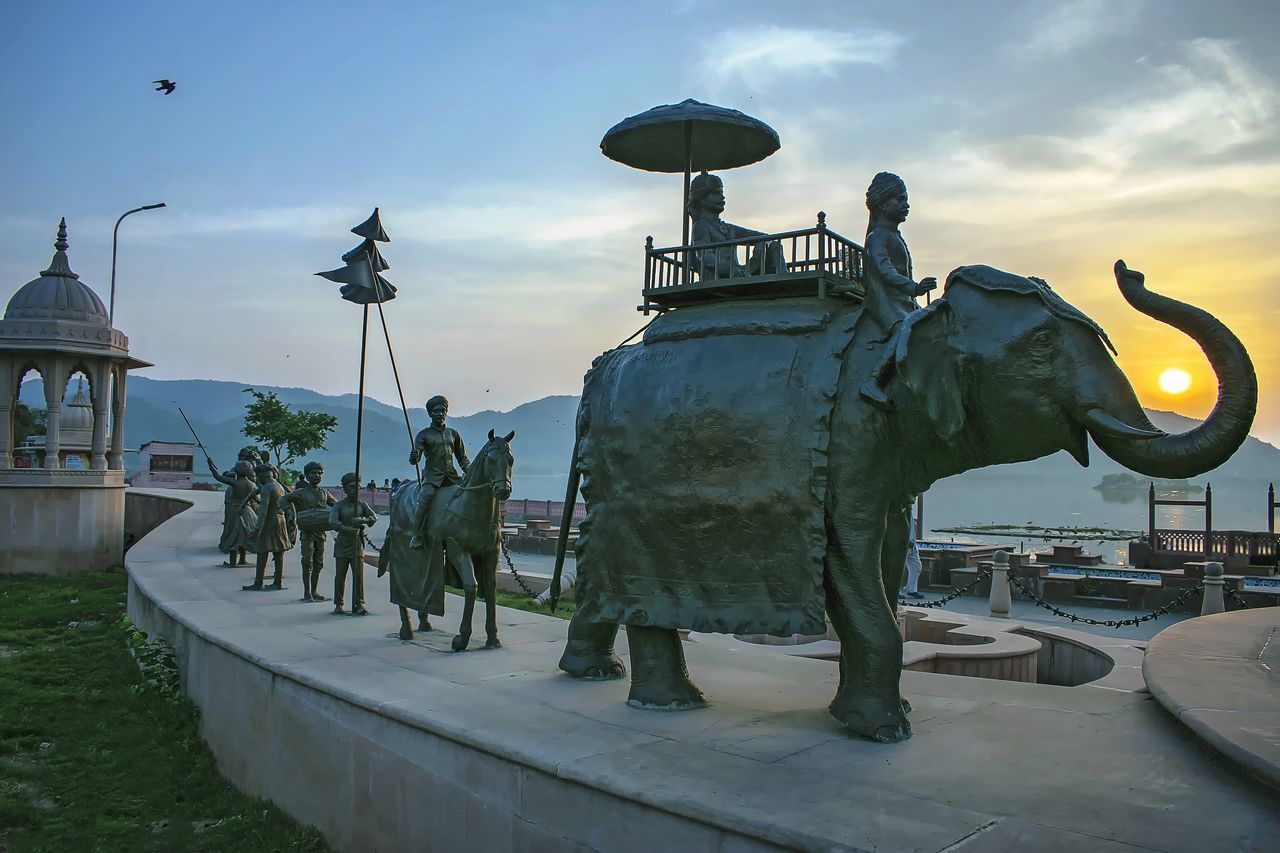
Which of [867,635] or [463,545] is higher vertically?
[463,545]

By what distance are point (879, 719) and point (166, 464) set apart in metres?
41.3

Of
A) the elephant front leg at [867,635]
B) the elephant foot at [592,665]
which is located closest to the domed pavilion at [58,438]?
the elephant foot at [592,665]

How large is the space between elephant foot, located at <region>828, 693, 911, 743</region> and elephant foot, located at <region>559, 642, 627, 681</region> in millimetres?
2425

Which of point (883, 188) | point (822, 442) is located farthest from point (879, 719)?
point (883, 188)

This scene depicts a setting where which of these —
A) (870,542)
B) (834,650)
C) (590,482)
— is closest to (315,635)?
(590,482)

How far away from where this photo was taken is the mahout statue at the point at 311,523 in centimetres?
1316

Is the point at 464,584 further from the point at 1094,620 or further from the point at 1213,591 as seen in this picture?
the point at 1213,591

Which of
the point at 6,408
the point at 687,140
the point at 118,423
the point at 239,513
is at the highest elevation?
the point at 687,140

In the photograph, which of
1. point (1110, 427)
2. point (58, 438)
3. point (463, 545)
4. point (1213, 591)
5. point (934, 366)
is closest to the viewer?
point (1110, 427)

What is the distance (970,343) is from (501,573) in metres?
14.6

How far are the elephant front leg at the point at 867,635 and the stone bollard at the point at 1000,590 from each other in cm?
1036

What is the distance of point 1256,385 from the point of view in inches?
183

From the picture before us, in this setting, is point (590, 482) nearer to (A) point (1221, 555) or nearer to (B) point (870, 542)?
(B) point (870, 542)

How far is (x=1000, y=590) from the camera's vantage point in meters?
15.6
